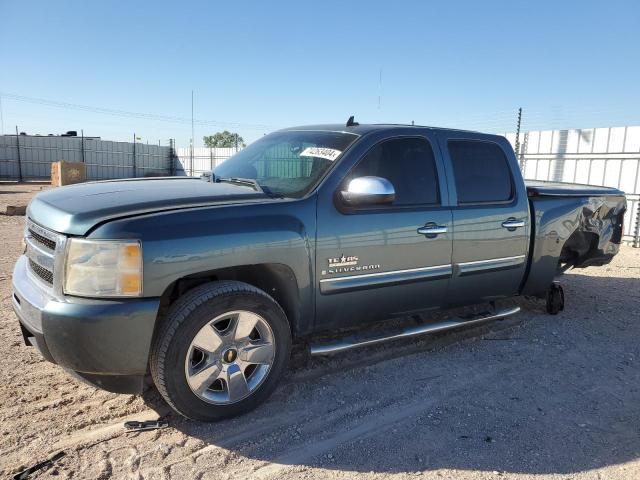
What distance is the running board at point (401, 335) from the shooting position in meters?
3.39

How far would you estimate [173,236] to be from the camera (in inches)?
106

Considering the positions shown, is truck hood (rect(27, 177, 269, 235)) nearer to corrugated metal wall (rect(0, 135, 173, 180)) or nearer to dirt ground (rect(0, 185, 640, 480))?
dirt ground (rect(0, 185, 640, 480))

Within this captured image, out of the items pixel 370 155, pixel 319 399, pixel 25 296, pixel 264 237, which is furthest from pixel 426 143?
pixel 25 296

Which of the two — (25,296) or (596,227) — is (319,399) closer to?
(25,296)

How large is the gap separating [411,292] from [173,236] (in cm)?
190

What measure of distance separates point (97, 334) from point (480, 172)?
3.22 meters

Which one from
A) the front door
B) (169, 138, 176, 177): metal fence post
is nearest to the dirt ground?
the front door

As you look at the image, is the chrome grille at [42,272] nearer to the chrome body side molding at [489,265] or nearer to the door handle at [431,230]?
the door handle at [431,230]

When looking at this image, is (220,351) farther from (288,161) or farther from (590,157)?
(590,157)

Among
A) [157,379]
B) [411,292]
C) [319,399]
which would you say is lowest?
[319,399]

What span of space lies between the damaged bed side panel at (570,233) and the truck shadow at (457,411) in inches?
26.3

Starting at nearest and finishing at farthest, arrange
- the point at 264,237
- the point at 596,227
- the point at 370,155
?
the point at 264,237 → the point at 370,155 → the point at 596,227

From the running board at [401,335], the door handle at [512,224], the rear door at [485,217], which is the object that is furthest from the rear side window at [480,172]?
the running board at [401,335]

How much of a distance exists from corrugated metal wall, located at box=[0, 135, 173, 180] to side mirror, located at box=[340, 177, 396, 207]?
27.2m
